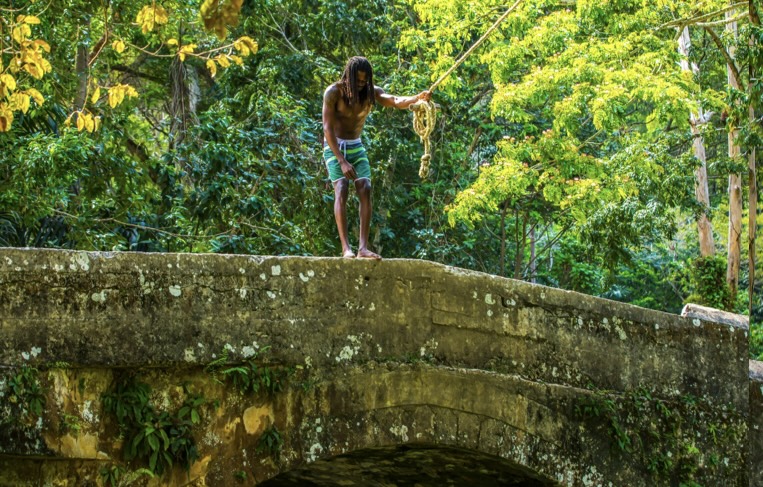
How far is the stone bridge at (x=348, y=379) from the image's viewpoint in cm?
474

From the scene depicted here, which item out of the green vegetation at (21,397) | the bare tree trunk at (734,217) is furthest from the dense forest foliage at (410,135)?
the green vegetation at (21,397)

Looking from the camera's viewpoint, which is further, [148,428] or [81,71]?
[81,71]

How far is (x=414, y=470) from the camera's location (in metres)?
6.32

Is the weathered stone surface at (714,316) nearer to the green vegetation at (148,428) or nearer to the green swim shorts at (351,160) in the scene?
the green swim shorts at (351,160)

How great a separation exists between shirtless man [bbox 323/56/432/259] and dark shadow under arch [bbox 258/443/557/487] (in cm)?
108

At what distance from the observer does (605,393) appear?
20.6 ft

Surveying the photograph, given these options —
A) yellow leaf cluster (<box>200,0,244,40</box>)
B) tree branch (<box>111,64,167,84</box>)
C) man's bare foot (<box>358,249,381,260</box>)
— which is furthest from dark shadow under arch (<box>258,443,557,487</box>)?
tree branch (<box>111,64,167,84</box>)

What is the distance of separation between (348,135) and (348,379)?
136 centimetres

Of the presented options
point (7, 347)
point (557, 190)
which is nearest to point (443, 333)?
point (7, 347)

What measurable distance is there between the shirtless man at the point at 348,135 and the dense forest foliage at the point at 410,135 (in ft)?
10.7

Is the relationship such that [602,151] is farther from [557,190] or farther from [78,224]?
[78,224]

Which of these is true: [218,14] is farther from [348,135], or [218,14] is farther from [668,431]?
[668,431]

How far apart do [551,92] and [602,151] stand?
2077 millimetres

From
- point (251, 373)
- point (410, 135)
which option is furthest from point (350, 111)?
point (410, 135)
